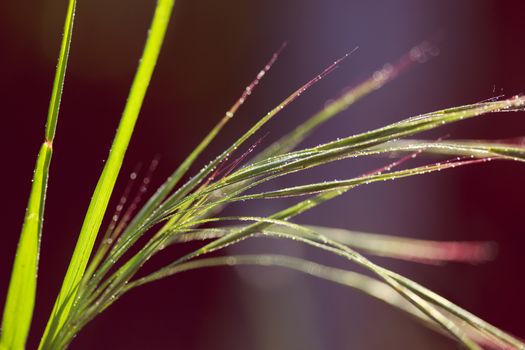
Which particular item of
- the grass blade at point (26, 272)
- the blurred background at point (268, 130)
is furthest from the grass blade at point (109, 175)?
the blurred background at point (268, 130)

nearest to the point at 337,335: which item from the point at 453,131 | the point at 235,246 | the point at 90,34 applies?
the point at 235,246

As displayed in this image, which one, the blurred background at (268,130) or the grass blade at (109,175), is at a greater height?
the blurred background at (268,130)

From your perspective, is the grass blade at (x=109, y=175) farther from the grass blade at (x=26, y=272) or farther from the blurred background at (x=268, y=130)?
the blurred background at (x=268, y=130)

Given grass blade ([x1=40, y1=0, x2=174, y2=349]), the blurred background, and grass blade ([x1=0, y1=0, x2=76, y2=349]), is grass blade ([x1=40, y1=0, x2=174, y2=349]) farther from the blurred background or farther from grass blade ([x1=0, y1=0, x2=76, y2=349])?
the blurred background

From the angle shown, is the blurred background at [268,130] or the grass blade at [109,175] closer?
the grass blade at [109,175]

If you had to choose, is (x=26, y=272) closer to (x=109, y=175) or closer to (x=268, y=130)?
(x=109, y=175)

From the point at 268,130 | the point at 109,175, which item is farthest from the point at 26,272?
the point at 268,130

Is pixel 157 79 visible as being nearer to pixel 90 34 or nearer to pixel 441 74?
pixel 90 34
